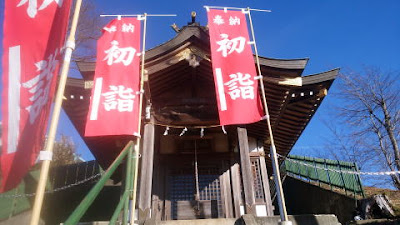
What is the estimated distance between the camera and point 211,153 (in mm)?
10914

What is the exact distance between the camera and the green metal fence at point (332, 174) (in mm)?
14016

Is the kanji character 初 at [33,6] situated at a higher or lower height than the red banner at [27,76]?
higher

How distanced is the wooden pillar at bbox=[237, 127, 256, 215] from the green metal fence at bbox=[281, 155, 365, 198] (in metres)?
4.96

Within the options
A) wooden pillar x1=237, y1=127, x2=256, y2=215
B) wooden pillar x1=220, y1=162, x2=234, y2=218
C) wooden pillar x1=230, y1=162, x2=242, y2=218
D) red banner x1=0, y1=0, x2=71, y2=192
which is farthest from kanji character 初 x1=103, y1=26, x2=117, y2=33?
wooden pillar x1=230, y1=162, x2=242, y2=218

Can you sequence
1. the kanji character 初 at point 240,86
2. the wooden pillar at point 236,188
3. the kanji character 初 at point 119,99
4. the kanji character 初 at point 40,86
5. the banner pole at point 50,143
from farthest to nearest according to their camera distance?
the wooden pillar at point 236,188 < the kanji character 初 at point 240,86 < the kanji character 初 at point 119,99 < the kanji character 初 at point 40,86 < the banner pole at point 50,143

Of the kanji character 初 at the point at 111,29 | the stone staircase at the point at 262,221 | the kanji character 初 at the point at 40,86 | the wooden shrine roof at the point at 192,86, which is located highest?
the kanji character 初 at the point at 111,29

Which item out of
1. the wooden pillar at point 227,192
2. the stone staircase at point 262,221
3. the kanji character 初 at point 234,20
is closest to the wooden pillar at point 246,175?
the stone staircase at point 262,221

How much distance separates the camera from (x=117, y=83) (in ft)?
21.7

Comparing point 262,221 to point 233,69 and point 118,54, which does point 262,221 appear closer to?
point 233,69

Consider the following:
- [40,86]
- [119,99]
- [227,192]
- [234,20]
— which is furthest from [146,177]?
[234,20]

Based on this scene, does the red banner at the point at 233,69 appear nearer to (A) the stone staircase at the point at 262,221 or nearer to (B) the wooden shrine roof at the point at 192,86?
(B) the wooden shrine roof at the point at 192,86

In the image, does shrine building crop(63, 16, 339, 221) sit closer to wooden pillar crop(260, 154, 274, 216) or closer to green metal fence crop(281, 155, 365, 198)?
wooden pillar crop(260, 154, 274, 216)

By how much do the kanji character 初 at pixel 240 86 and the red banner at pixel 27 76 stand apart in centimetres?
404

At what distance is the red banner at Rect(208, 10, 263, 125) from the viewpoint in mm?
6441
